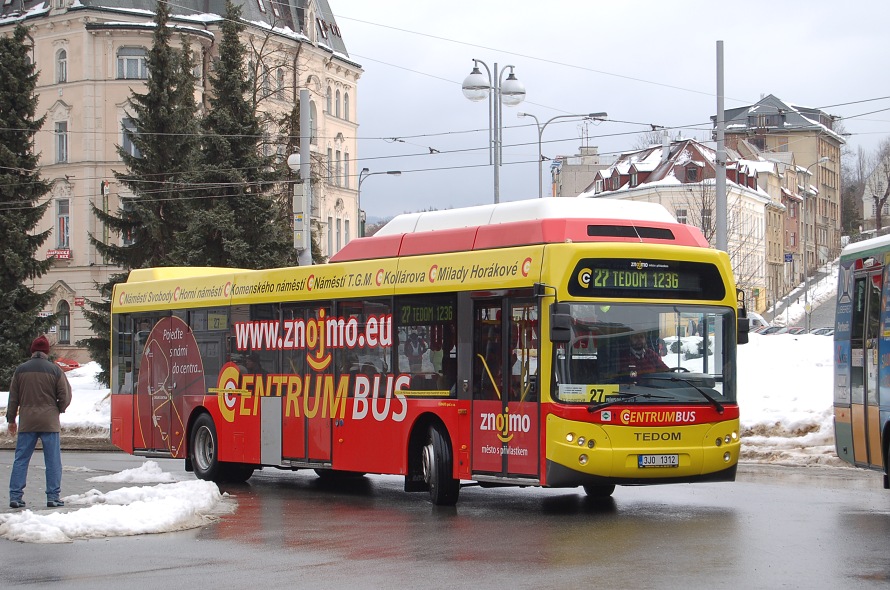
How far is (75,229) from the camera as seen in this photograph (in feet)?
228

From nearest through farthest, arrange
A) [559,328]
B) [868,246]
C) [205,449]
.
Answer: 1. [559,328]
2. [868,246]
3. [205,449]

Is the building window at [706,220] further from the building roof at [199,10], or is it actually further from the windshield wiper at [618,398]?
the windshield wiper at [618,398]

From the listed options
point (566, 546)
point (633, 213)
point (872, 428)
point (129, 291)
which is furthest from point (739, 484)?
point (129, 291)

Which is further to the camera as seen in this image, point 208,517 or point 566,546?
point 208,517

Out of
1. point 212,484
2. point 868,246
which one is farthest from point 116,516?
point 868,246

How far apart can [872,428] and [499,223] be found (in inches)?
180

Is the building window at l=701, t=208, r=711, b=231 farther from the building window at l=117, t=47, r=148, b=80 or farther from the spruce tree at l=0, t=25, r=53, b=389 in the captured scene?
the building window at l=117, t=47, r=148, b=80

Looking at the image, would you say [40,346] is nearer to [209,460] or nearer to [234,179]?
[209,460]

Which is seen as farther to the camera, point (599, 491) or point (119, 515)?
point (599, 491)

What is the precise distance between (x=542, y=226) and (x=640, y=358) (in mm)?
1744

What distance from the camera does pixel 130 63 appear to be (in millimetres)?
68500

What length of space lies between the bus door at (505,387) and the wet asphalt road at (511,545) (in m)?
0.63

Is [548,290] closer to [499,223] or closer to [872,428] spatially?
[499,223]

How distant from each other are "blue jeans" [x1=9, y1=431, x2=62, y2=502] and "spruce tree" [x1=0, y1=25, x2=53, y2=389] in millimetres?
33637
